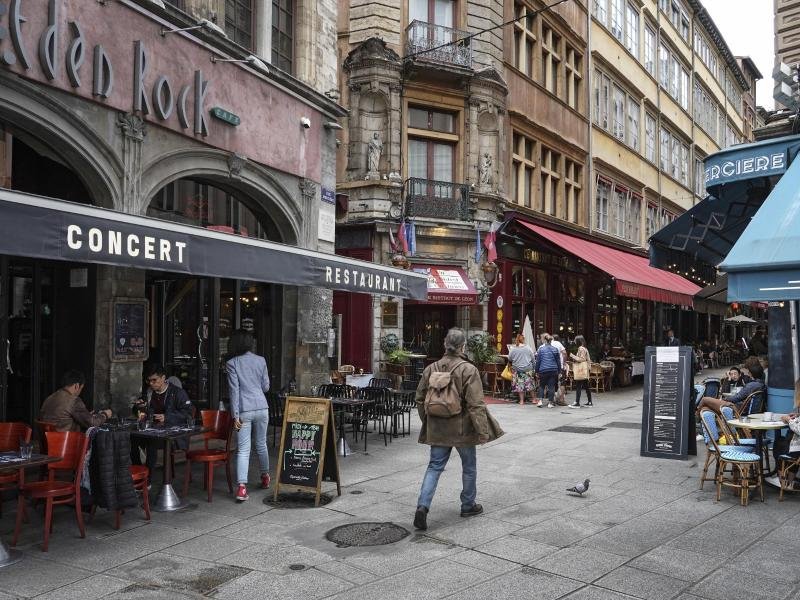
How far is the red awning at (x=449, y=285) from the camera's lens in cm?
1811

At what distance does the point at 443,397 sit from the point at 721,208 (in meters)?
6.77

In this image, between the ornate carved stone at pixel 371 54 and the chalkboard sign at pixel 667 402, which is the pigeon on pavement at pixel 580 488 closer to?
the chalkboard sign at pixel 667 402

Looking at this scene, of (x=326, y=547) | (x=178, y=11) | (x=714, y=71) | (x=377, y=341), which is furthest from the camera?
(x=714, y=71)

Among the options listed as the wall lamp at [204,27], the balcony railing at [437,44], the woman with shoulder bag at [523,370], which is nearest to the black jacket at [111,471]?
the wall lamp at [204,27]

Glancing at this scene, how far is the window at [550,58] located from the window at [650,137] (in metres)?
9.00

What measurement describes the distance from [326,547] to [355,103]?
14.3 meters

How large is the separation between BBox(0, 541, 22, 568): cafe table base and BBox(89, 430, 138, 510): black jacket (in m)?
0.77

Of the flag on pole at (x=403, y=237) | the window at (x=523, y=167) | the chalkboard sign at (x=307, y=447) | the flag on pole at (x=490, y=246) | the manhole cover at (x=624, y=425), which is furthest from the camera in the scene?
the window at (x=523, y=167)

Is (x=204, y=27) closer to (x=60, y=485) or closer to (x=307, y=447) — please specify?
(x=307, y=447)

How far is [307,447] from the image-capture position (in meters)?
7.52

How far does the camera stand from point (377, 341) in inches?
711

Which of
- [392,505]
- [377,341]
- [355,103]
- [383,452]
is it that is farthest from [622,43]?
[392,505]

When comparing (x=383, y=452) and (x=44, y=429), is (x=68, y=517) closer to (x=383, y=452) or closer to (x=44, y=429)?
(x=44, y=429)

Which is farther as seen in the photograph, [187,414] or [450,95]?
[450,95]
